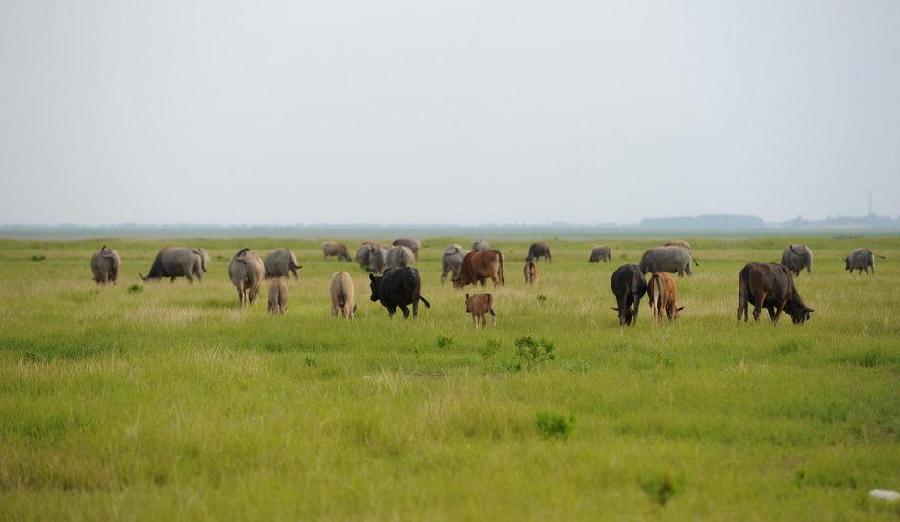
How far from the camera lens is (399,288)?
19.6 metres

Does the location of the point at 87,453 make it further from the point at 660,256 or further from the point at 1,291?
the point at 660,256

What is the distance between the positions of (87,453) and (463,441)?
12.4 ft

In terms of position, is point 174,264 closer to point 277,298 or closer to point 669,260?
point 277,298

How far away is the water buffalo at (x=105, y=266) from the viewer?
1241 inches

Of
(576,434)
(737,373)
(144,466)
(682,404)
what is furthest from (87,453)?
(737,373)

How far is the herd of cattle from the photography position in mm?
17734

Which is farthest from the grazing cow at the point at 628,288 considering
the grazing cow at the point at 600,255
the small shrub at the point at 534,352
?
the grazing cow at the point at 600,255

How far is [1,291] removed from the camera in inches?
1101

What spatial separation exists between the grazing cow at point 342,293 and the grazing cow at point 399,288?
0.57 m

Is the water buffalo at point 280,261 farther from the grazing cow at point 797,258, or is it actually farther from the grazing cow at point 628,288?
the grazing cow at point 797,258

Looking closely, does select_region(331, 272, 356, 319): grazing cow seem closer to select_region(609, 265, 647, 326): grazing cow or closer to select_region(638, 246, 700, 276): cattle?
select_region(609, 265, 647, 326): grazing cow

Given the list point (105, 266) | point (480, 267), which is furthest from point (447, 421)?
point (105, 266)

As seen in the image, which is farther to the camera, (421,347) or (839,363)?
(421,347)

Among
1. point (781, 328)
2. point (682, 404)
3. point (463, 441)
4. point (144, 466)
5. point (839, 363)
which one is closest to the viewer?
point (144, 466)
